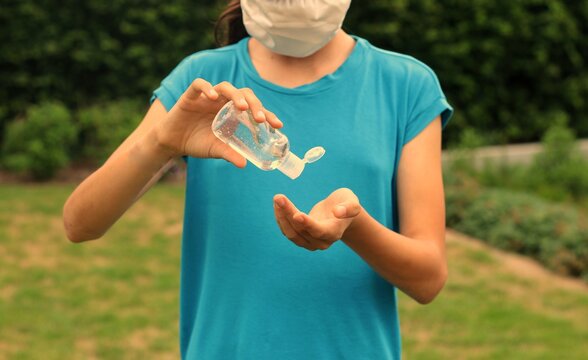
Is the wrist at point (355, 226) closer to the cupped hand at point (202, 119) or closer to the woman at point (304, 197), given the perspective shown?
the woman at point (304, 197)

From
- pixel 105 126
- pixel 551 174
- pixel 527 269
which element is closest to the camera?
pixel 527 269

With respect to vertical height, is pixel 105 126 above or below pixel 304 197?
below

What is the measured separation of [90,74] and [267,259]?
314 inches

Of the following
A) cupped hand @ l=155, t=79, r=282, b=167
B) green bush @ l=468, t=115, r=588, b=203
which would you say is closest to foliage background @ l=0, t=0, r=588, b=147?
green bush @ l=468, t=115, r=588, b=203

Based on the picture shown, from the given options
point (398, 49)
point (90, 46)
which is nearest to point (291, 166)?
point (90, 46)

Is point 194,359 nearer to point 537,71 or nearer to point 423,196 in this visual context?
point 423,196

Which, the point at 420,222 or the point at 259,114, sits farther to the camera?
the point at 420,222

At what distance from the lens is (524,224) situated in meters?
7.32

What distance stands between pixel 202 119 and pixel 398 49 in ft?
27.9

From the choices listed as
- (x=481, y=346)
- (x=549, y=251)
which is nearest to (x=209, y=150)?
(x=481, y=346)

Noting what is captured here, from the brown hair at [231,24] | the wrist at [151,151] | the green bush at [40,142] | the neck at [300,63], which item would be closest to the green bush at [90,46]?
the green bush at [40,142]

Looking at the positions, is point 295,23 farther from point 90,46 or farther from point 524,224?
point 90,46

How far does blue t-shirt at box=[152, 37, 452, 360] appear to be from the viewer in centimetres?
205

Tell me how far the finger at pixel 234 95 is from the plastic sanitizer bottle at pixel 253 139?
0.08 ft
